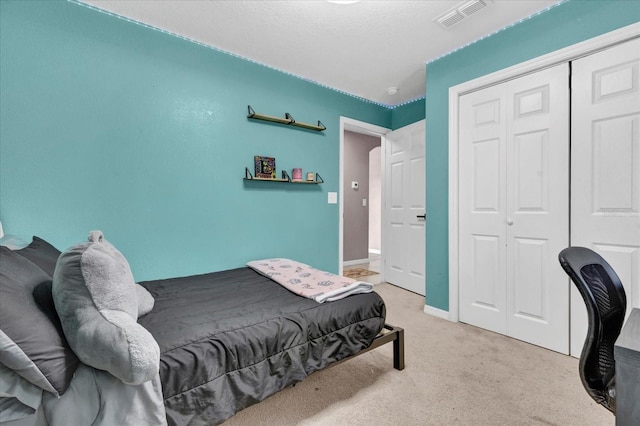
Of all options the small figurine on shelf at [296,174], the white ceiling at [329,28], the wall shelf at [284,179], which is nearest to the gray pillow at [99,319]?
the wall shelf at [284,179]

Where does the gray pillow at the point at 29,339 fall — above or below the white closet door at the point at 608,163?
below

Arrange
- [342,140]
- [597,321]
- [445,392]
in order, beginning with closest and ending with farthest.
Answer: [597,321], [445,392], [342,140]

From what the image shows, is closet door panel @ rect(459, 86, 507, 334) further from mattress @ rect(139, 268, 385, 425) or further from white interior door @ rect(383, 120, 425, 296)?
mattress @ rect(139, 268, 385, 425)

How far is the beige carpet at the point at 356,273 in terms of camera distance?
4570 mm

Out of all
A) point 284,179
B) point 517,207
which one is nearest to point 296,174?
point 284,179

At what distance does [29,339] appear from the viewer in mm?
893

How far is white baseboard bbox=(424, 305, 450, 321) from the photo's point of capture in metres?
2.90

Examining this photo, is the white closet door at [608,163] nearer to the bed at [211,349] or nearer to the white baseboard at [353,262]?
the bed at [211,349]

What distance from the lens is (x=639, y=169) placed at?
1869 millimetres

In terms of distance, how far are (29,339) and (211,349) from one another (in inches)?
23.5

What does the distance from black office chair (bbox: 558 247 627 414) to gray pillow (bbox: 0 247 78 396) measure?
182 centimetres

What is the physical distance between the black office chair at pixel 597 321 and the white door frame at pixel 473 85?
1.60m

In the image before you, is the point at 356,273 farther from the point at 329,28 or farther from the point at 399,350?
the point at 329,28

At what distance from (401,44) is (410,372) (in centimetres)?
264
